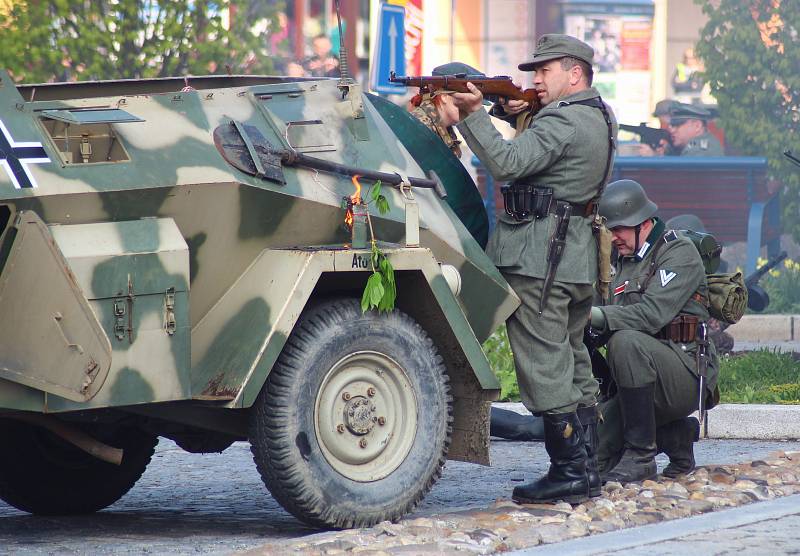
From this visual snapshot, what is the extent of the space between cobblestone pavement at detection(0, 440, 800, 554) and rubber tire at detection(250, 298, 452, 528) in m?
0.16

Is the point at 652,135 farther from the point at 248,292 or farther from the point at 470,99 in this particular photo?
the point at 248,292

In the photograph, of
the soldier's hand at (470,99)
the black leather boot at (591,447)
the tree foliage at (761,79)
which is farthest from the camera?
the tree foliage at (761,79)

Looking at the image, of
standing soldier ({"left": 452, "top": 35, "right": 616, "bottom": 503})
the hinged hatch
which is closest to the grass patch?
standing soldier ({"left": 452, "top": 35, "right": 616, "bottom": 503})

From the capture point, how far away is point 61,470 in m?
6.02

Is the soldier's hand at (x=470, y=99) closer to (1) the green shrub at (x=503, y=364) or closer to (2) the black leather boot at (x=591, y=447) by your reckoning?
(2) the black leather boot at (x=591, y=447)

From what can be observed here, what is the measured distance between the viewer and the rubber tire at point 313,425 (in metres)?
5.12

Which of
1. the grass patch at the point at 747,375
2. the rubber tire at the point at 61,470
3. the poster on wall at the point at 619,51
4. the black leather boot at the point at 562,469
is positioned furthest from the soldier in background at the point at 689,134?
the rubber tire at the point at 61,470

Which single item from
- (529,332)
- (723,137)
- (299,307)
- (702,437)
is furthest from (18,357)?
(723,137)

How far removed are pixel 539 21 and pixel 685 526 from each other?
39.7ft

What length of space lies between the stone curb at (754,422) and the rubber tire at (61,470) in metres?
3.49

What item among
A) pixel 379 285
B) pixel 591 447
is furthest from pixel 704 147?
pixel 379 285

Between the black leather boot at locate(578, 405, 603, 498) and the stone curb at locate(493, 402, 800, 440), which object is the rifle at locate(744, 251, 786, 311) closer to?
the stone curb at locate(493, 402, 800, 440)

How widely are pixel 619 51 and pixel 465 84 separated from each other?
38.7 ft

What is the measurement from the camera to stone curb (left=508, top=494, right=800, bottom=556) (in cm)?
498
